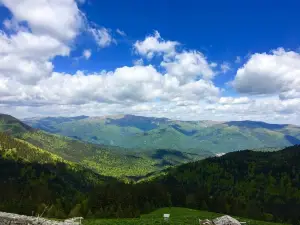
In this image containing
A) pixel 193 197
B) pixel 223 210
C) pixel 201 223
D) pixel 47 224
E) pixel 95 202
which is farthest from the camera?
pixel 193 197

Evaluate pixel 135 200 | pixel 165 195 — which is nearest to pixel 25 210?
pixel 135 200

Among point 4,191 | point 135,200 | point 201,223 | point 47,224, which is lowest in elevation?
point 4,191

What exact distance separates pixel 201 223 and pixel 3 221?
33.6 metres

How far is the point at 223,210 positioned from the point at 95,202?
57105mm

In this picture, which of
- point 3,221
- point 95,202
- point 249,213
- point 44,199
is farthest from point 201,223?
point 44,199

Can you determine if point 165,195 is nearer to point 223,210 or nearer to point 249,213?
point 223,210

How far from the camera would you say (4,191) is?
6718 inches

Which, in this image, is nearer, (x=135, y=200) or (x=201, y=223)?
(x=201, y=223)

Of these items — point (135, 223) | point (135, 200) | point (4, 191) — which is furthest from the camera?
point (4, 191)

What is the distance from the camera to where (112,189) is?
11056 centimetres

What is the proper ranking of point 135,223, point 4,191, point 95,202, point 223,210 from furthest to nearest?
point 4,191 → point 223,210 → point 95,202 → point 135,223

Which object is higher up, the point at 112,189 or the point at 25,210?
the point at 112,189

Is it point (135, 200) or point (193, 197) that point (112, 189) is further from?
point (193, 197)

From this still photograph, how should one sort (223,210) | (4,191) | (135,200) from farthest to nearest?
(4,191), (223,210), (135,200)
